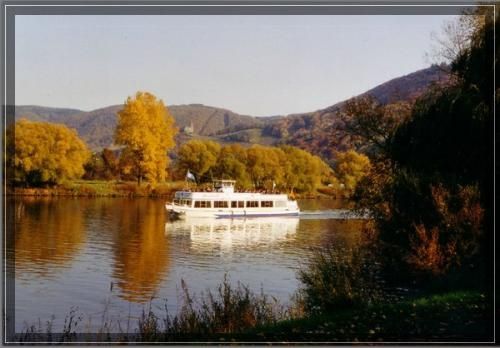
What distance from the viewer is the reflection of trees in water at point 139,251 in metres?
11.4

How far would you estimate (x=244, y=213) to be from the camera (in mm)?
24547

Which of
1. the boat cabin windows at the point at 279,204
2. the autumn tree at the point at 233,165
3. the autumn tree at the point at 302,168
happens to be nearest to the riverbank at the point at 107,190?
the autumn tree at the point at 302,168

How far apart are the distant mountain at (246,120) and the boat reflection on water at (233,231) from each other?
4.84 m

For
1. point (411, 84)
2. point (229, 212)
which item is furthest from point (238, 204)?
point (411, 84)

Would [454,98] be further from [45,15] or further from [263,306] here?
[45,15]

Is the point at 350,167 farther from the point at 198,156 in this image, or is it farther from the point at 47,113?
the point at 47,113

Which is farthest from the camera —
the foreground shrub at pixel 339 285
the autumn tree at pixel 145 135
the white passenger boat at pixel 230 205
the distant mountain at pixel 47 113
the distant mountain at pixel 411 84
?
the white passenger boat at pixel 230 205

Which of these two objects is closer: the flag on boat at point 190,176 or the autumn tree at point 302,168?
the autumn tree at point 302,168

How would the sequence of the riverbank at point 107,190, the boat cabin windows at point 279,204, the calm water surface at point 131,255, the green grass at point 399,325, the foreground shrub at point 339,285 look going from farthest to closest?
the boat cabin windows at point 279,204
the riverbank at point 107,190
the calm water surface at point 131,255
the foreground shrub at point 339,285
the green grass at point 399,325

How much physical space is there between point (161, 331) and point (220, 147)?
632 cm

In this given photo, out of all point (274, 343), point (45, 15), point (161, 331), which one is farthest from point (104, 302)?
point (45, 15)

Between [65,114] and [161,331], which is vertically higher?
[65,114]

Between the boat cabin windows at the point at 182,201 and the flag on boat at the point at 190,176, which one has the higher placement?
the flag on boat at the point at 190,176

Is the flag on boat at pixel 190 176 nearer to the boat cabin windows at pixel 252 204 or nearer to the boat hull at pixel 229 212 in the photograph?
the boat hull at pixel 229 212
